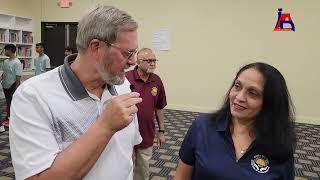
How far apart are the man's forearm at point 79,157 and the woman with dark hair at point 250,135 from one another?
685 millimetres

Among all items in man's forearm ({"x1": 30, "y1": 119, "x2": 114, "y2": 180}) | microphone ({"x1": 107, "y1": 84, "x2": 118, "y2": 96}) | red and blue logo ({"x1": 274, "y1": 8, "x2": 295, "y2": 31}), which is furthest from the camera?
red and blue logo ({"x1": 274, "y1": 8, "x2": 295, "y2": 31})

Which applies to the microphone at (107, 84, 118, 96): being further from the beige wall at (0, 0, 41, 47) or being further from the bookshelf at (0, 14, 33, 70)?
the beige wall at (0, 0, 41, 47)

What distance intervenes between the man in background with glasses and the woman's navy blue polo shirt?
1.24 meters

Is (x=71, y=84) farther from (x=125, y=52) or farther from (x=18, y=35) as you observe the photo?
(x=18, y=35)

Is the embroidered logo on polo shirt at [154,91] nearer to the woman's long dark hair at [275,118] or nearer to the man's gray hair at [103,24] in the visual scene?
the woman's long dark hair at [275,118]

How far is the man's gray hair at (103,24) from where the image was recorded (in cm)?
111

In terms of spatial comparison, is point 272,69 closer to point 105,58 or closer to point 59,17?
point 105,58

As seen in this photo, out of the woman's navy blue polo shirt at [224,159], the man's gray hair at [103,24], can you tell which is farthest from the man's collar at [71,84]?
the woman's navy blue polo shirt at [224,159]

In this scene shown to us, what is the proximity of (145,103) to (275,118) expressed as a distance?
58.5 inches

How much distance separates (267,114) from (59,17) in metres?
7.60

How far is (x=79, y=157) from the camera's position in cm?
95

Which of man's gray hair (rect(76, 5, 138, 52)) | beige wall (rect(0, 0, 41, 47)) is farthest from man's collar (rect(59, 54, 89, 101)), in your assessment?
beige wall (rect(0, 0, 41, 47))

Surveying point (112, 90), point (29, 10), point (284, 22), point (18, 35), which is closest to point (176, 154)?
point (112, 90)

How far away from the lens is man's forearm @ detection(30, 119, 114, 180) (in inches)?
37.0
